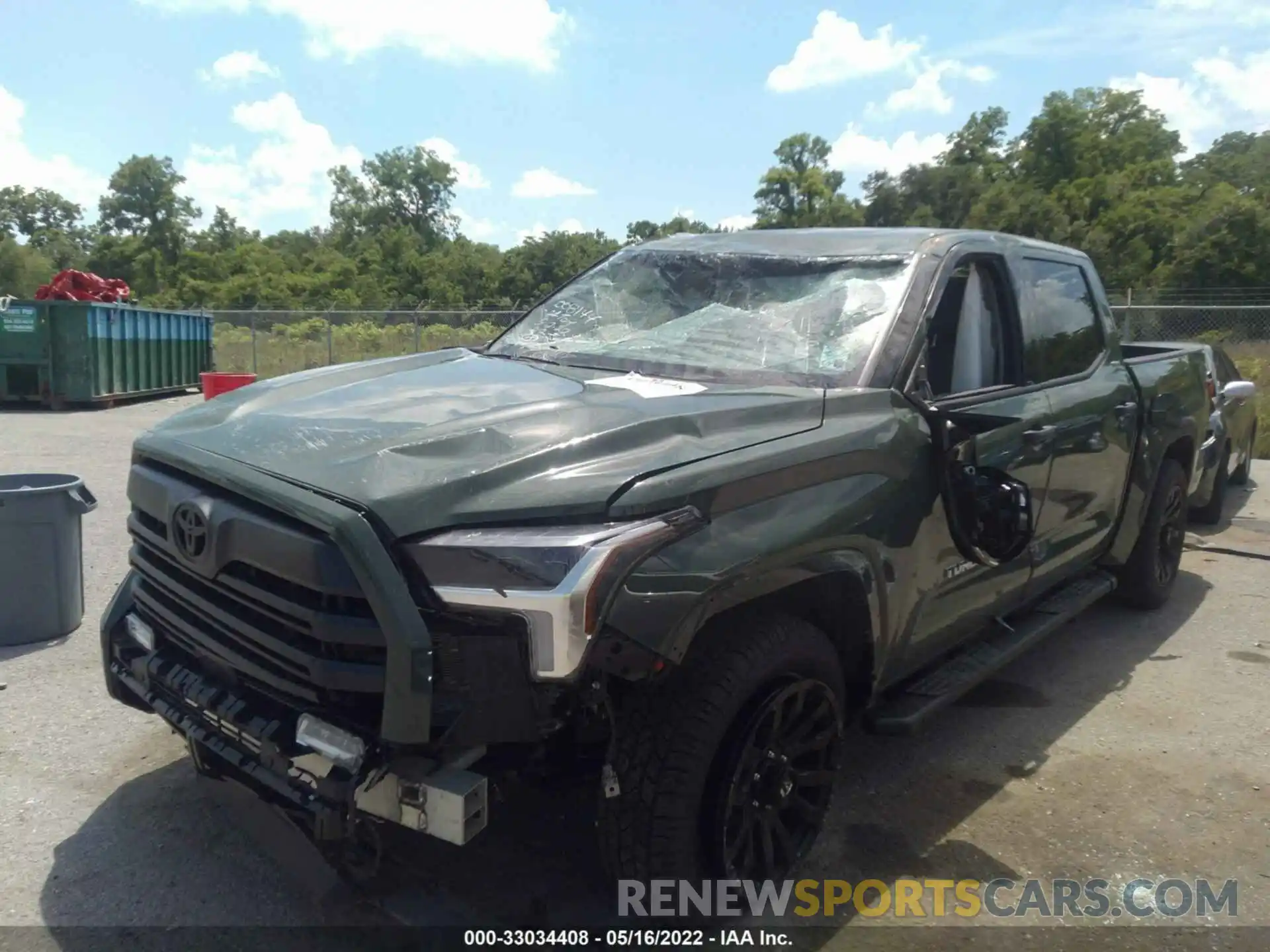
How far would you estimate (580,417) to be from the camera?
272cm

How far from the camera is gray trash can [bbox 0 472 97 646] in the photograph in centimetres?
462

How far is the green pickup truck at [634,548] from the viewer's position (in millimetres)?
2230

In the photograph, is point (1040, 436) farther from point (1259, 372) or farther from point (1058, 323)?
point (1259, 372)

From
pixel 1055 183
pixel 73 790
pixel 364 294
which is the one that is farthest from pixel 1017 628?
pixel 1055 183

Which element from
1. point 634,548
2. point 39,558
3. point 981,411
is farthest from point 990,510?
point 39,558

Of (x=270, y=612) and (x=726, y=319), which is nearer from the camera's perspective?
(x=270, y=612)

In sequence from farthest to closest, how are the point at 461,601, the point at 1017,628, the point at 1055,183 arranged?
the point at 1055,183 < the point at 1017,628 < the point at 461,601

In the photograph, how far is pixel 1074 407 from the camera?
13.8 ft

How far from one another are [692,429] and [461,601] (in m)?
0.82

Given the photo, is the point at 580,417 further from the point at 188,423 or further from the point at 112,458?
the point at 112,458

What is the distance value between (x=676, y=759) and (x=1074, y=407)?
2625mm

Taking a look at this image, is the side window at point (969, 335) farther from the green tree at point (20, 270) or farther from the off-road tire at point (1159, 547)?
the green tree at point (20, 270)

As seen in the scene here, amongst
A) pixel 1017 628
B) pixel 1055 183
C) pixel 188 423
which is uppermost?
pixel 1055 183

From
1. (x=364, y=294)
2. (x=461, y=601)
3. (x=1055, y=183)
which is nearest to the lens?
(x=461, y=601)
